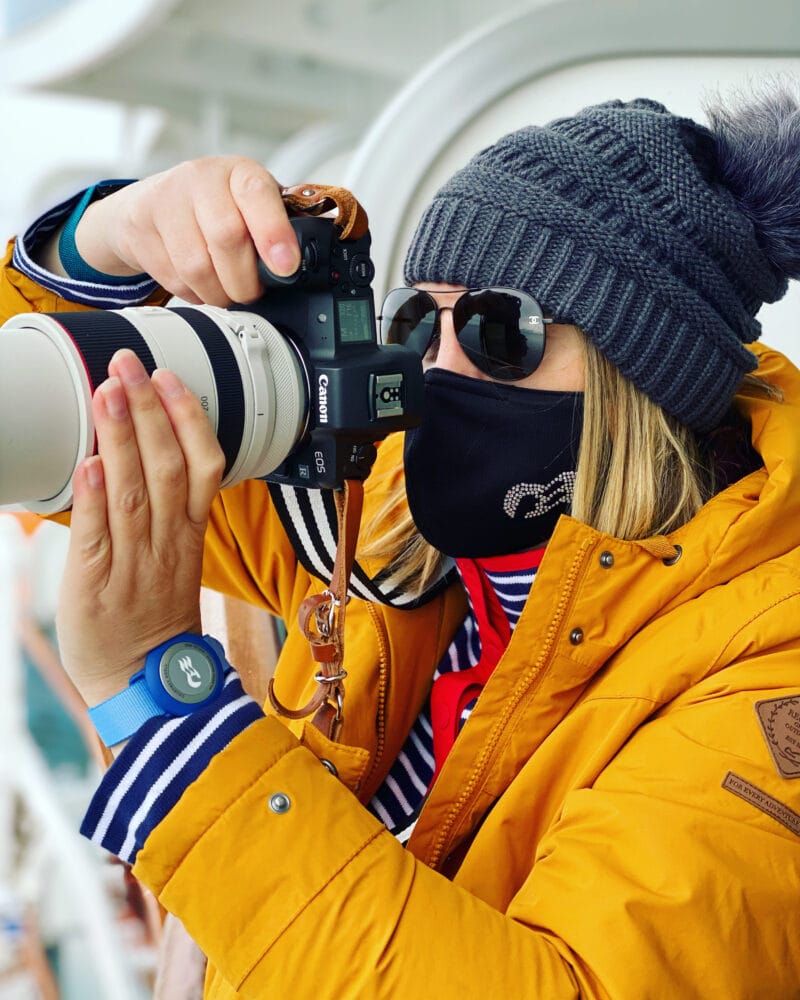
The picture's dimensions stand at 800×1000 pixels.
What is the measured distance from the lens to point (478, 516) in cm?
101

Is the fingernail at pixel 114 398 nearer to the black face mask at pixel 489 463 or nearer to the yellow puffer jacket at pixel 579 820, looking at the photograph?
the yellow puffer jacket at pixel 579 820

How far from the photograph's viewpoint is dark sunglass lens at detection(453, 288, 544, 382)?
0.98 metres

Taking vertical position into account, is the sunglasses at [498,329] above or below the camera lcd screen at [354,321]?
below

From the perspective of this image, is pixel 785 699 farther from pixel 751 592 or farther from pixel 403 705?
pixel 403 705

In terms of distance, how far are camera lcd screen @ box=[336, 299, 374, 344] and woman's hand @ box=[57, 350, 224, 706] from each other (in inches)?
6.8

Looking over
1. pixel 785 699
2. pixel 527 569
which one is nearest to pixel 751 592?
pixel 785 699

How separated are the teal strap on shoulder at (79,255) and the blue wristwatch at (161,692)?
0.44m

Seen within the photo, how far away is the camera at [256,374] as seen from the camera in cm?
69

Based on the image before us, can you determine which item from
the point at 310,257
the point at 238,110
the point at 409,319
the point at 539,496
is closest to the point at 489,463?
the point at 539,496

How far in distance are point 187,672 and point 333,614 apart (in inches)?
6.7

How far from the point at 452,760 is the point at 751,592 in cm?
29

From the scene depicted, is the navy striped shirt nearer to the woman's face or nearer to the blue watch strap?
the woman's face

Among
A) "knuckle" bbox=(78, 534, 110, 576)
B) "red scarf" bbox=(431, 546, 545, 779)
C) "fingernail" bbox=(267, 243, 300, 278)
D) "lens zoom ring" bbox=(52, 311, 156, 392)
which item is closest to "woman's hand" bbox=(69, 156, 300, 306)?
"fingernail" bbox=(267, 243, 300, 278)

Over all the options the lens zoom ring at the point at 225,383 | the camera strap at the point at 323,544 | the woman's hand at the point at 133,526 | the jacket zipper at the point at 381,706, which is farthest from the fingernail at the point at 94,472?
the jacket zipper at the point at 381,706
